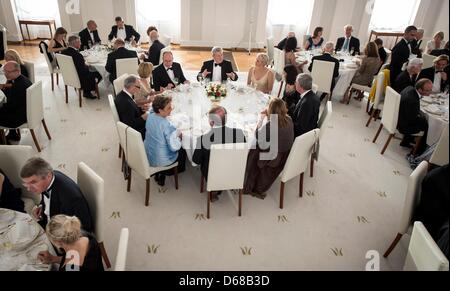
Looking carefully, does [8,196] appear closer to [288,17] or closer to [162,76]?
[162,76]

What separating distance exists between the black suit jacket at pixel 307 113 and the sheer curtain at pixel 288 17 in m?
6.88

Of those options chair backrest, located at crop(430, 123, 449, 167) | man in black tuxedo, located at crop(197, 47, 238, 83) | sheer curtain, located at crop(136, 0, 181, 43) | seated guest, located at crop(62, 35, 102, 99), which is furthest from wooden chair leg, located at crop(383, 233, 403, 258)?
sheer curtain, located at crop(136, 0, 181, 43)

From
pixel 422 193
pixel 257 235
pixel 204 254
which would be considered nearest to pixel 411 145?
pixel 422 193

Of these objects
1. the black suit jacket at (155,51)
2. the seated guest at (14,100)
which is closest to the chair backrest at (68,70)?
the seated guest at (14,100)

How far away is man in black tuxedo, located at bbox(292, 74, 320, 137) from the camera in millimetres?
4191

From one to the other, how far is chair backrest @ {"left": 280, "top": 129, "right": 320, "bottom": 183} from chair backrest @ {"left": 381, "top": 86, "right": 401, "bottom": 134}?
1721mm

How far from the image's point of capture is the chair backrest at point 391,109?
466cm

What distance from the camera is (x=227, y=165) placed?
334cm

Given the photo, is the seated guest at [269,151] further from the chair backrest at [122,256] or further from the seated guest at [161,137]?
the chair backrest at [122,256]

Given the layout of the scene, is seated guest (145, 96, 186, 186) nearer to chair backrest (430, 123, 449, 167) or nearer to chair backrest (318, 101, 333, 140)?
chair backrest (318, 101, 333, 140)

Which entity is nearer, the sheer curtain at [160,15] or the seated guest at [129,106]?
the seated guest at [129,106]

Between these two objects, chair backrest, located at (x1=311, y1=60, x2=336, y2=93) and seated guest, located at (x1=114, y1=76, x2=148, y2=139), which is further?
chair backrest, located at (x1=311, y1=60, x2=336, y2=93)

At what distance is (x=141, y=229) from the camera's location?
3498 mm

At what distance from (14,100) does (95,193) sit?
2.57 m
